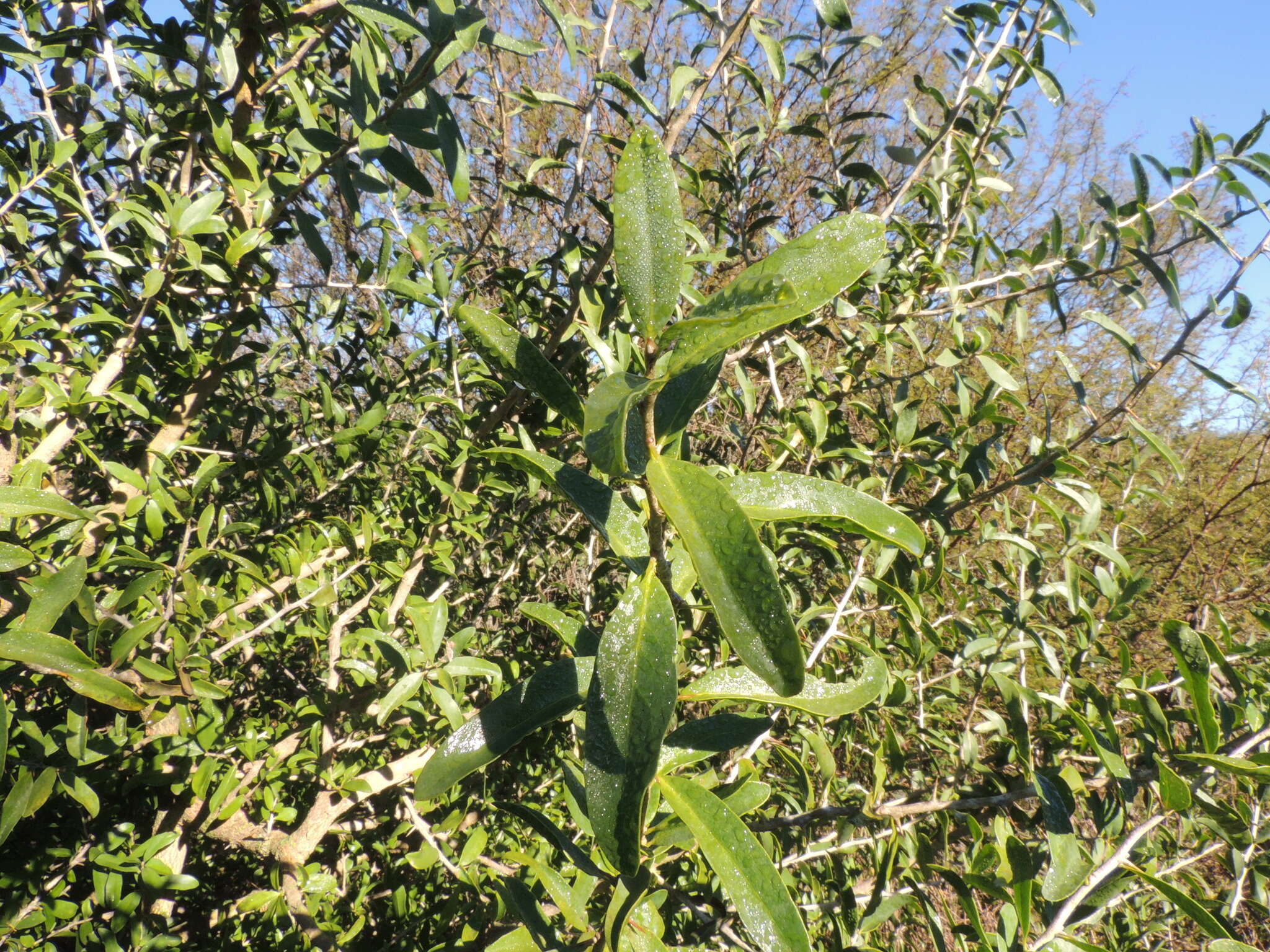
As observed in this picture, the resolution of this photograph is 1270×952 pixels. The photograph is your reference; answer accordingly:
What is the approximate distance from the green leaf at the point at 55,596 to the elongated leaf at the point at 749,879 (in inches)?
23.8

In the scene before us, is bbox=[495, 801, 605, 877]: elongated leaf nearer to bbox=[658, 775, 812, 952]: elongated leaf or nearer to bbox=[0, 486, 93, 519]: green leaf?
bbox=[658, 775, 812, 952]: elongated leaf

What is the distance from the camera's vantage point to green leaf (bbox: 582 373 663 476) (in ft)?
1.36

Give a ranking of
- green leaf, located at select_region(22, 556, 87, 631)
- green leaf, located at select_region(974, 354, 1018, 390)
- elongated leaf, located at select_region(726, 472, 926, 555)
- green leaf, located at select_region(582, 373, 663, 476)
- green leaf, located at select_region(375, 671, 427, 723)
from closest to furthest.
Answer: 1. green leaf, located at select_region(582, 373, 663, 476)
2. elongated leaf, located at select_region(726, 472, 926, 555)
3. green leaf, located at select_region(22, 556, 87, 631)
4. green leaf, located at select_region(375, 671, 427, 723)
5. green leaf, located at select_region(974, 354, 1018, 390)

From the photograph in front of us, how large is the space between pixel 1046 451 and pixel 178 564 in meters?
1.27

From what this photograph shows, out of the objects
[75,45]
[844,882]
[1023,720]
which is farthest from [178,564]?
[1023,720]

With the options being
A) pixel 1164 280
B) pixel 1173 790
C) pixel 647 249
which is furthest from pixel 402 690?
pixel 1164 280

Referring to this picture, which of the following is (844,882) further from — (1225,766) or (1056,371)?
(1056,371)

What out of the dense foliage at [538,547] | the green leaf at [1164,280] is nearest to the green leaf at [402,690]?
the dense foliage at [538,547]

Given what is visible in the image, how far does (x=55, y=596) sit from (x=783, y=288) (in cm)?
72

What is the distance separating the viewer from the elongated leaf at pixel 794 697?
616 mm

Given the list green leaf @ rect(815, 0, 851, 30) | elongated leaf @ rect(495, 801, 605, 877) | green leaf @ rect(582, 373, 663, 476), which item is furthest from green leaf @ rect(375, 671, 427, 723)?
green leaf @ rect(815, 0, 851, 30)

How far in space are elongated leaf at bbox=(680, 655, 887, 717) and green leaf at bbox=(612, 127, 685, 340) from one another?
1.08ft

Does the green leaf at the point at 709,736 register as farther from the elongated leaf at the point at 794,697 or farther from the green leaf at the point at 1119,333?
the green leaf at the point at 1119,333

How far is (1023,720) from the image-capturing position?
944 millimetres
